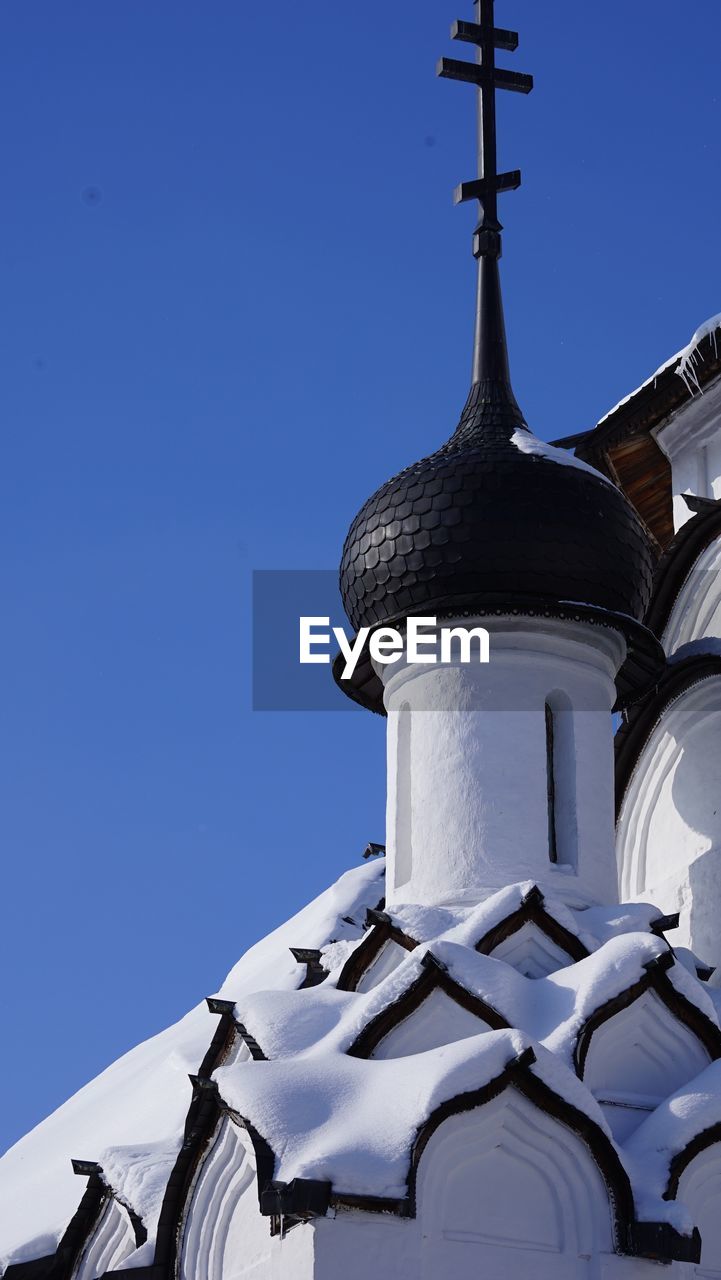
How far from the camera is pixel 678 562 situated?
27.4 feet

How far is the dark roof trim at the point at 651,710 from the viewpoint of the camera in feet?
26.2

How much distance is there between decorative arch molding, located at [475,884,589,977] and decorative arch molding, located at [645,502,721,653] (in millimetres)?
2204

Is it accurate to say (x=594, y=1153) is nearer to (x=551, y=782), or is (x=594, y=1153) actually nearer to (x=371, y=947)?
(x=371, y=947)

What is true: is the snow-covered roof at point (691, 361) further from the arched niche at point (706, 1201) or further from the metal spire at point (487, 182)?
the arched niche at point (706, 1201)

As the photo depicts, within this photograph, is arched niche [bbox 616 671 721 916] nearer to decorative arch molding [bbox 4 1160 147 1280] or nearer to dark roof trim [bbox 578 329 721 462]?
dark roof trim [bbox 578 329 721 462]

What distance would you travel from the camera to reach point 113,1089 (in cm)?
1008

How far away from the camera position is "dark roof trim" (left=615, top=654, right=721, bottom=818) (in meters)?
8.00

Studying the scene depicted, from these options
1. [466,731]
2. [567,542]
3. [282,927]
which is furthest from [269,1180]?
[282,927]

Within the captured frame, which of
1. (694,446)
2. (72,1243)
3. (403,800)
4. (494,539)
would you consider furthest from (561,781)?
(694,446)

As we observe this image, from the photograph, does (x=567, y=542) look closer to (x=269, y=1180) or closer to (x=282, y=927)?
(x=269, y=1180)

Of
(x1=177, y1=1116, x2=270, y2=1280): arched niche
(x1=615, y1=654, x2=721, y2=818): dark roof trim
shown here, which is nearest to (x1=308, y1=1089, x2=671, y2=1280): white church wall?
(x1=177, y1=1116, x2=270, y2=1280): arched niche

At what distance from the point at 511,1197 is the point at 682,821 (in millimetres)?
2869

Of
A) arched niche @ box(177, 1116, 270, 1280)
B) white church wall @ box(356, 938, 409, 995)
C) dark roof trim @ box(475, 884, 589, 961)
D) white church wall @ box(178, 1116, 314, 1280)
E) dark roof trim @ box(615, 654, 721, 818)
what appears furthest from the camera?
dark roof trim @ box(615, 654, 721, 818)

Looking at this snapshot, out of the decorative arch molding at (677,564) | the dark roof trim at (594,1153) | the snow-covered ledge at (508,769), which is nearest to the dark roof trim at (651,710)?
the decorative arch molding at (677,564)
